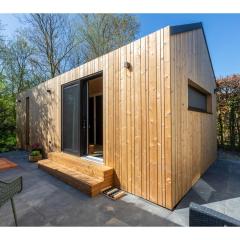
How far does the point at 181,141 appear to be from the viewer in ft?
10.6

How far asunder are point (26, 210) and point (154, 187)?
2.04 m

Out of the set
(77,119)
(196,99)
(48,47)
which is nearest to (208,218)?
(196,99)

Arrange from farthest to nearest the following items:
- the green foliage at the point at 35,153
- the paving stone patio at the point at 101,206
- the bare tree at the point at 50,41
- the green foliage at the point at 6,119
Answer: the bare tree at the point at 50,41, the green foliage at the point at 6,119, the green foliage at the point at 35,153, the paving stone patio at the point at 101,206

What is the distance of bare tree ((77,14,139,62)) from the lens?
406 inches

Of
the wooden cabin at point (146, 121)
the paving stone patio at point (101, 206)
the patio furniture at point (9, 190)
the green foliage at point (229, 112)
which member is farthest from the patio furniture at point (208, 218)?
the green foliage at point (229, 112)

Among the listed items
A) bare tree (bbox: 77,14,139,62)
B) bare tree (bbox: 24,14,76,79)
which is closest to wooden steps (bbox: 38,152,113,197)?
bare tree (bbox: 77,14,139,62)

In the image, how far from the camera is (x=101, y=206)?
2.94 meters

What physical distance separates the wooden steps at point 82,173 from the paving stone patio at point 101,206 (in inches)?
5.5

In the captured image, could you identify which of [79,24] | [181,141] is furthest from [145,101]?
[79,24]

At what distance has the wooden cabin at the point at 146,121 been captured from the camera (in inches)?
115

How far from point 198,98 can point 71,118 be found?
11.3 feet

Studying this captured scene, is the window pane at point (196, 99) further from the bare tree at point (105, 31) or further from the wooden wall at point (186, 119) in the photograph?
the bare tree at point (105, 31)

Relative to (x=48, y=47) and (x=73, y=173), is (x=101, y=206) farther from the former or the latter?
(x=48, y=47)

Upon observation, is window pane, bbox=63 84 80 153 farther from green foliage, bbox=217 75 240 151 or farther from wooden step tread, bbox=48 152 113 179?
green foliage, bbox=217 75 240 151
